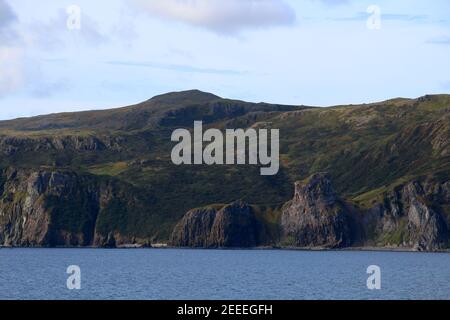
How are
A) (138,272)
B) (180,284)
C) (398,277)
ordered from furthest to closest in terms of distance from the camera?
1. (138,272)
2. (398,277)
3. (180,284)

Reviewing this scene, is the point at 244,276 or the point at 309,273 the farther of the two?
the point at 309,273

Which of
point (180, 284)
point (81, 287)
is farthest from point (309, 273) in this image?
point (81, 287)

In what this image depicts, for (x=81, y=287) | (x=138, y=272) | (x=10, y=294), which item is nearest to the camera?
(x=10, y=294)

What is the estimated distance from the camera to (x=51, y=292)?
126500 mm

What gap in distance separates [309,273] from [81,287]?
185ft
